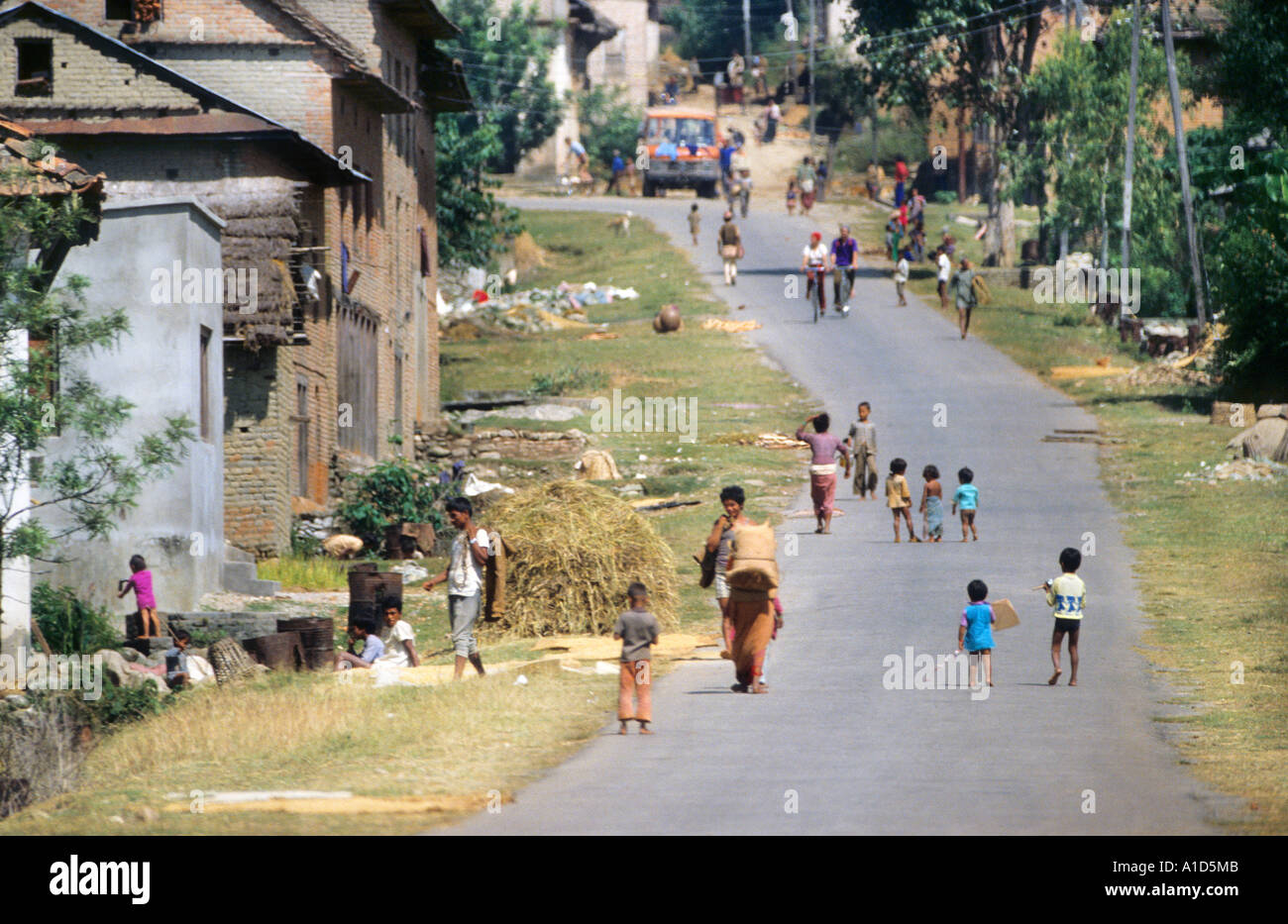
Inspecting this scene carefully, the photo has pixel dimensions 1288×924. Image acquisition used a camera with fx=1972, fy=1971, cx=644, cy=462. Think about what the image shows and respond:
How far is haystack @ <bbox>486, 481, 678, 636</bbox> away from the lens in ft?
75.0

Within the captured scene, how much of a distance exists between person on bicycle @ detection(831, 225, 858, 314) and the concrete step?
2504 cm

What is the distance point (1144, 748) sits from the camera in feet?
51.8

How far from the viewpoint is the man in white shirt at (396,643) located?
20875mm

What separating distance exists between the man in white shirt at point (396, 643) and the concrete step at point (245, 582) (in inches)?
274

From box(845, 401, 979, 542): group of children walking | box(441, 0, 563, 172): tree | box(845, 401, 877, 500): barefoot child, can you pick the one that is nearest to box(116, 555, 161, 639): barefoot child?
box(845, 401, 979, 542): group of children walking

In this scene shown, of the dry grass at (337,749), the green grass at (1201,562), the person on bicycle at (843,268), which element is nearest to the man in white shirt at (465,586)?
the dry grass at (337,749)

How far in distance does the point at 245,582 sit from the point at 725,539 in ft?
35.6

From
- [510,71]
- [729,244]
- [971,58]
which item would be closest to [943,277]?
[729,244]

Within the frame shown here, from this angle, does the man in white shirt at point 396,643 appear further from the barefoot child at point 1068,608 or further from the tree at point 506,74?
the tree at point 506,74

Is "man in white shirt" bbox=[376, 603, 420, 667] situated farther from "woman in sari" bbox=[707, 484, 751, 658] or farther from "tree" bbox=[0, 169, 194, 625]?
"woman in sari" bbox=[707, 484, 751, 658]

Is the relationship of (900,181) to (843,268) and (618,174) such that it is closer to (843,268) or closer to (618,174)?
(618,174)
